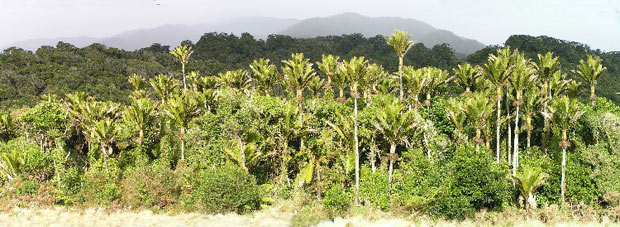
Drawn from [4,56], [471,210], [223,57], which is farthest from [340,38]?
[471,210]

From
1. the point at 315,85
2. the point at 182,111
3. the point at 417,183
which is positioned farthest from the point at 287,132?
the point at 315,85

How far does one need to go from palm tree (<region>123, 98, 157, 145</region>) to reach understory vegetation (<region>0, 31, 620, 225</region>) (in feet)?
0.40

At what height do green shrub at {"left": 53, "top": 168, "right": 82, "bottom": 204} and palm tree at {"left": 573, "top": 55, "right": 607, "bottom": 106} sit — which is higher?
palm tree at {"left": 573, "top": 55, "right": 607, "bottom": 106}

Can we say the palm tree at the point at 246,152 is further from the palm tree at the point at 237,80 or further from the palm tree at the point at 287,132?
the palm tree at the point at 237,80

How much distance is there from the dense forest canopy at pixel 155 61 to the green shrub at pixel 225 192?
4542 centimetres

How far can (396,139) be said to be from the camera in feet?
81.3

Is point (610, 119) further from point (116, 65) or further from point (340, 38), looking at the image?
point (340, 38)

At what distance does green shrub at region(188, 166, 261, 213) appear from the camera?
83.9ft

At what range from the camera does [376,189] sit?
2620 cm

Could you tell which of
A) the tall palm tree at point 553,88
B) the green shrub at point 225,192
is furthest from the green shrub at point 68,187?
the tall palm tree at point 553,88

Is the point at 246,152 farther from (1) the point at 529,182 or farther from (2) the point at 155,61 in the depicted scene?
(2) the point at 155,61

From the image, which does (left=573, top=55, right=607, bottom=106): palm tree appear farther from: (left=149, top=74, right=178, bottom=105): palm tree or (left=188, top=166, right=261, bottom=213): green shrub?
(left=149, top=74, right=178, bottom=105): palm tree

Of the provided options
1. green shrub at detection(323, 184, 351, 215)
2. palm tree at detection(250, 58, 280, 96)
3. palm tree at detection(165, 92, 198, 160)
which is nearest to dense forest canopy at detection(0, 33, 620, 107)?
palm tree at detection(250, 58, 280, 96)

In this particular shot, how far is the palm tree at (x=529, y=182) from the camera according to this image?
23641 mm
